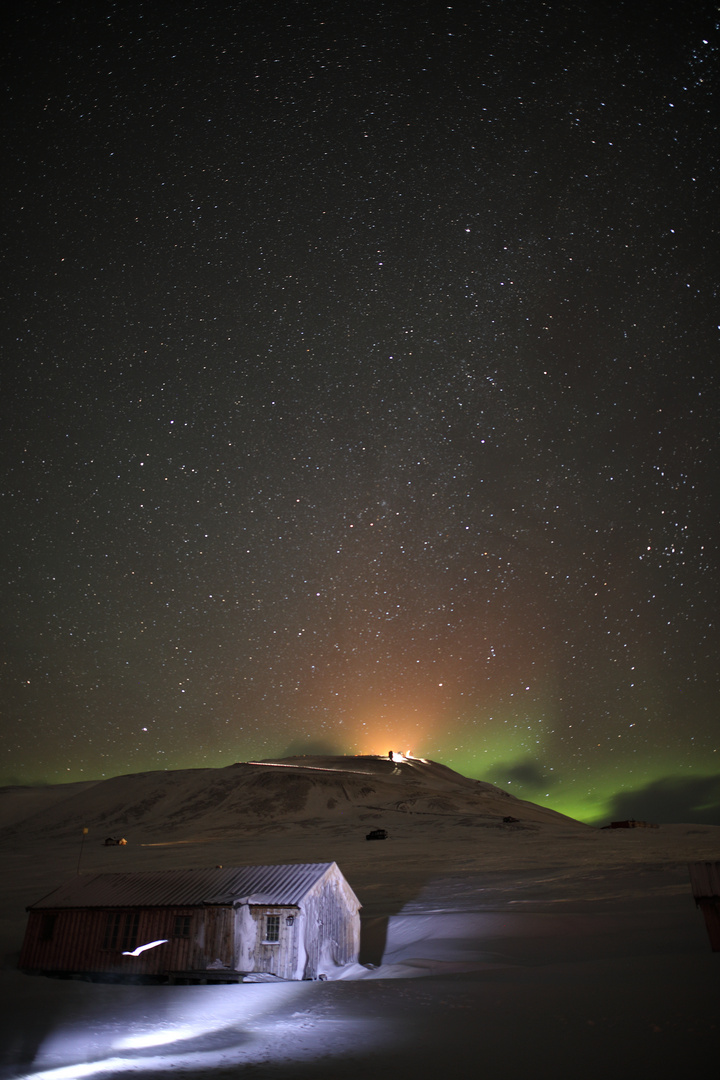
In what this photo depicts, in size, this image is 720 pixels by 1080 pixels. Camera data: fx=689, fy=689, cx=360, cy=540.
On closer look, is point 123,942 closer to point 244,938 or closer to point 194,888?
point 194,888

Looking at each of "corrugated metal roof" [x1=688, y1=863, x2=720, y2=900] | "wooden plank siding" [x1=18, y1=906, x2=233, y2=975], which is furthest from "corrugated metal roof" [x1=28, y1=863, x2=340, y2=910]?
"corrugated metal roof" [x1=688, y1=863, x2=720, y2=900]

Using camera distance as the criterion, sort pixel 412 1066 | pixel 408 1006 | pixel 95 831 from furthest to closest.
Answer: pixel 95 831 → pixel 408 1006 → pixel 412 1066

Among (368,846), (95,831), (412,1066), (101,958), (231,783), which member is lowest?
(412,1066)

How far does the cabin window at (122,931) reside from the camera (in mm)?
20750

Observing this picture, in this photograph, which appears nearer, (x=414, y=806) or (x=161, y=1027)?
(x=161, y=1027)

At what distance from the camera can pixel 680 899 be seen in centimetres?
2617

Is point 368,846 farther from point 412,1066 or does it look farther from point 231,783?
point 231,783

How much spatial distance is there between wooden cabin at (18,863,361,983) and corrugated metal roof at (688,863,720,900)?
35.4ft

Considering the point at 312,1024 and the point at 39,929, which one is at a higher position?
the point at 39,929

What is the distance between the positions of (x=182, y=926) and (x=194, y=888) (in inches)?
49.1

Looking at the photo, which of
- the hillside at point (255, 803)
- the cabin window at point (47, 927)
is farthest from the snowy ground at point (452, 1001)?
the hillside at point (255, 803)

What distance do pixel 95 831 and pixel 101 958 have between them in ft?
231

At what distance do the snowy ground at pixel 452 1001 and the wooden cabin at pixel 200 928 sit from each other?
980mm

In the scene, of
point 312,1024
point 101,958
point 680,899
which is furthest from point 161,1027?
point 680,899
